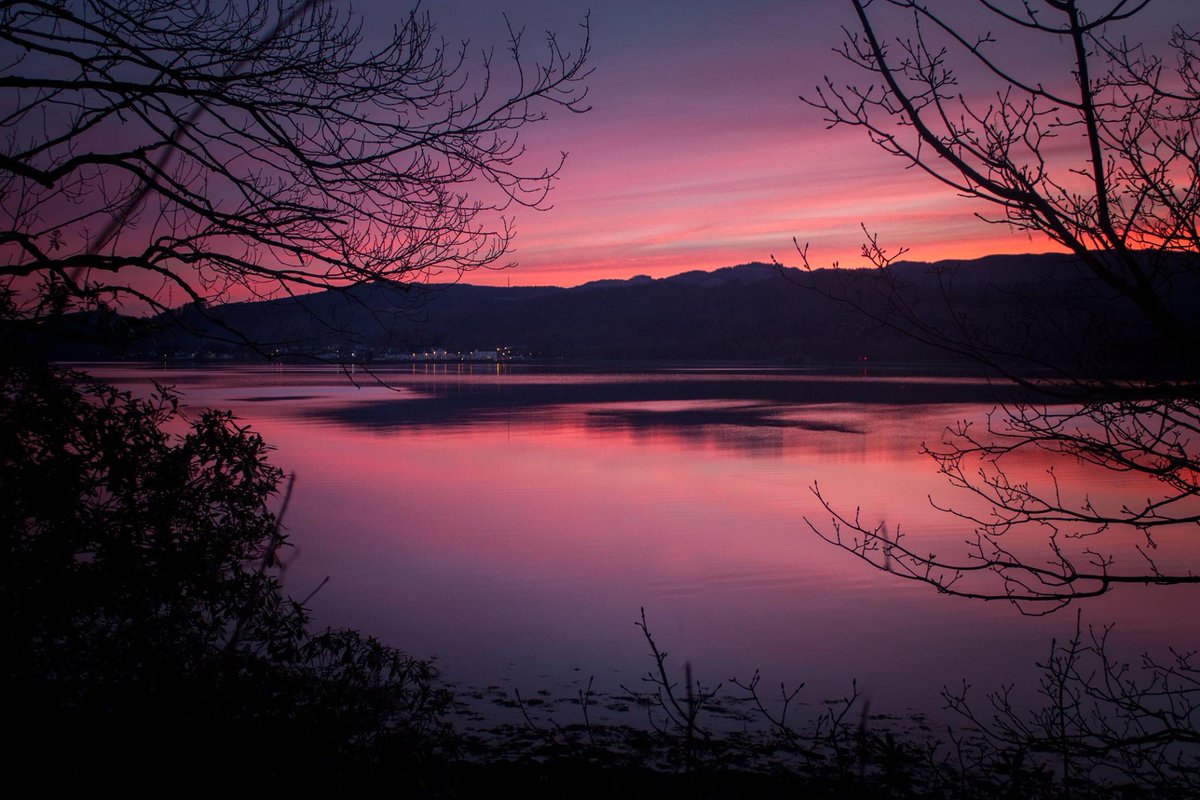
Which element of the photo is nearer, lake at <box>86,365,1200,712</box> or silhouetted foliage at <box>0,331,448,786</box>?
silhouetted foliage at <box>0,331,448,786</box>

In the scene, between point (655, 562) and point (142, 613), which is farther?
point (655, 562)

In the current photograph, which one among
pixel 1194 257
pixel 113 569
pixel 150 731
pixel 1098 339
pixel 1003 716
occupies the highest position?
pixel 1194 257

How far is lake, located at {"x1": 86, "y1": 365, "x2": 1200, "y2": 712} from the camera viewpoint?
9.30m

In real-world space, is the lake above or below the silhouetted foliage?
below

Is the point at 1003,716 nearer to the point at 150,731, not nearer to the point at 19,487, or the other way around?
the point at 150,731

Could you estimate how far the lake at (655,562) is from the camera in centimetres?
930

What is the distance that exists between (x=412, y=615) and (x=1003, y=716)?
6.21 meters

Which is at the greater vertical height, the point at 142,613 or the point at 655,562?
the point at 142,613

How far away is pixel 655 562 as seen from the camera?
13625 mm

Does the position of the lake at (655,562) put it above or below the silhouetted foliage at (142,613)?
below

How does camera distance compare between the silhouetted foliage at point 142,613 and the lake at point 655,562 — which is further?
the lake at point 655,562

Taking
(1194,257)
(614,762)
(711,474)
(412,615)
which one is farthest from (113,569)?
(711,474)

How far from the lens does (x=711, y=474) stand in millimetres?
22531

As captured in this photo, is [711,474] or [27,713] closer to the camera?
[27,713]
